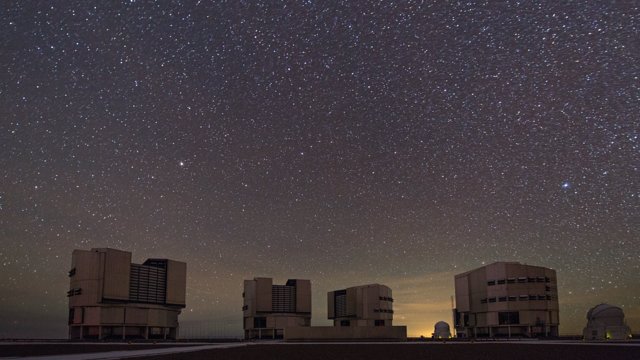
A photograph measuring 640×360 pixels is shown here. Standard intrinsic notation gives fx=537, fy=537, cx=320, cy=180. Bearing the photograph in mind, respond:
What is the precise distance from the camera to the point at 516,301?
302ft

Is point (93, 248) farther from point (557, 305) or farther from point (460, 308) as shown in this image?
point (557, 305)

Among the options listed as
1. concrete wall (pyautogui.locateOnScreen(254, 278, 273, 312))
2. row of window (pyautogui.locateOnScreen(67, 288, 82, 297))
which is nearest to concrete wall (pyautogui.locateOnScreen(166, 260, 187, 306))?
row of window (pyautogui.locateOnScreen(67, 288, 82, 297))

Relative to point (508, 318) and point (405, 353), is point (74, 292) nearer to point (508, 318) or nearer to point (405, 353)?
point (405, 353)

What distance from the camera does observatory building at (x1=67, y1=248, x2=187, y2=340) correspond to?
86188 mm

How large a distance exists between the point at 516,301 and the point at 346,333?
3569 centimetres

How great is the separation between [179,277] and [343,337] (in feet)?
137

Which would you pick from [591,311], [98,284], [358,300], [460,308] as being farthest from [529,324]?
[98,284]

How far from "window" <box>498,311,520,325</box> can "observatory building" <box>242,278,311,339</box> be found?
4394 cm

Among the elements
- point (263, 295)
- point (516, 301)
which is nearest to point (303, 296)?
point (263, 295)

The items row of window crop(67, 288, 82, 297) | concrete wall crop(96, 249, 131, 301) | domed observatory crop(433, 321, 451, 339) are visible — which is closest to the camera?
row of window crop(67, 288, 82, 297)

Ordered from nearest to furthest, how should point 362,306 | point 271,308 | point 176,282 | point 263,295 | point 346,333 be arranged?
point 346,333 → point 176,282 → point 271,308 → point 263,295 → point 362,306

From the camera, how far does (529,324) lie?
8950cm

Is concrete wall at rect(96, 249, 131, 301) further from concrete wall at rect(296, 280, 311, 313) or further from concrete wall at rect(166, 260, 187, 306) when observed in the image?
concrete wall at rect(296, 280, 311, 313)

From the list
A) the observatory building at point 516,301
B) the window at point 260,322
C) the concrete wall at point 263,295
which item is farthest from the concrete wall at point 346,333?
the window at point 260,322
